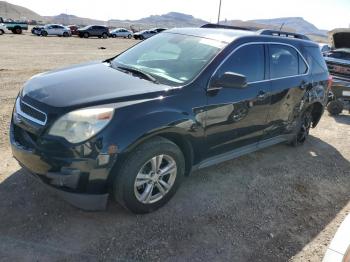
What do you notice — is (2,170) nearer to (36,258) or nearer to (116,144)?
(36,258)

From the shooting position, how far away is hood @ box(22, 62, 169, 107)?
9.82ft

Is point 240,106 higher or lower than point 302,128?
higher

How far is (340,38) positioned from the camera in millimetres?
11484

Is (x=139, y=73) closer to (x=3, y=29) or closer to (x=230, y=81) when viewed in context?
(x=230, y=81)

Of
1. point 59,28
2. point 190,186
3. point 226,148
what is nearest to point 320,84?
point 226,148

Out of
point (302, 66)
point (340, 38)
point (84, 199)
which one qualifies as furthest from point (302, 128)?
point (340, 38)

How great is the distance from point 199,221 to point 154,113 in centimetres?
125

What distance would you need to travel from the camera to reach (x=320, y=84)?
18.0 ft

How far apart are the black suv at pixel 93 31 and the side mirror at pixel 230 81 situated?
1535 inches

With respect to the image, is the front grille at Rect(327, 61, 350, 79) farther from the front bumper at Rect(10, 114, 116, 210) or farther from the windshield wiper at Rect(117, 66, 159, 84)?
the front bumper at Rect(10, 114, 116, 210)

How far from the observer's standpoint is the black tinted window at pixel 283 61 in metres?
4.44

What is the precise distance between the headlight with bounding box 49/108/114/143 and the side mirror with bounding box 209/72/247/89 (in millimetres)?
1326

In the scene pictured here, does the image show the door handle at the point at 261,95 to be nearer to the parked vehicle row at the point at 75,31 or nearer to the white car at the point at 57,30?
the parked vehicle row at the point at 75,31

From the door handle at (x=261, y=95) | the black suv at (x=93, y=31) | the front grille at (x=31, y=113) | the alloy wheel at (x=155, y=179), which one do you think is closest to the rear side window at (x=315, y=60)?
the door handle at (x=261, y=95)
